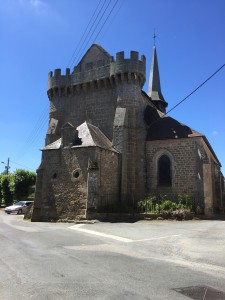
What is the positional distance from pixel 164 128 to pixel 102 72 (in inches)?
263

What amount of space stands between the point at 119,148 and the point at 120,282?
16862 millimetres

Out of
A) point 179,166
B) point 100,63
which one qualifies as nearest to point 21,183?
point 100,63

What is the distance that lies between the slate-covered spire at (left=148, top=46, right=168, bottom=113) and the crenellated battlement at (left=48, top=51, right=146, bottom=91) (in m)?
9.20

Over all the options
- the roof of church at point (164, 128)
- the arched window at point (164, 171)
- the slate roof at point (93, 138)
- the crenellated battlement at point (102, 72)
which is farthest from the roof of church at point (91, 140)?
the crenellated battlement at point (102, 72)

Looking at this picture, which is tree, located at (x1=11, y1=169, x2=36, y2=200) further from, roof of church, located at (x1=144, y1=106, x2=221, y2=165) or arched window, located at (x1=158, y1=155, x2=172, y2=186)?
arched window, located at (x1=158, y1=155, x2=172, y2=186)

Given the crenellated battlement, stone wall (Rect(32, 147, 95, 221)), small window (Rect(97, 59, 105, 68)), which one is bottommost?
stone wall (Rect(32, 147, 95, 221))

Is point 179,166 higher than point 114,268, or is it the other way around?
point 179,166

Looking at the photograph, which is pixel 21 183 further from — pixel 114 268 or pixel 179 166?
pixel 114 268

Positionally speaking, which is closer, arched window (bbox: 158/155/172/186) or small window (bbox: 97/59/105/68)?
arched window (bbox: 158/155/172/186)

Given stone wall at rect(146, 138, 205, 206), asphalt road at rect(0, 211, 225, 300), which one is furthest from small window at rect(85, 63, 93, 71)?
asphalt road at rect(0, 211, 225, 300)

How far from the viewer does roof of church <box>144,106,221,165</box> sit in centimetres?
2238

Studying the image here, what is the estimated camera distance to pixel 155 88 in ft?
114

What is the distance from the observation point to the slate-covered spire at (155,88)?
3325 cm

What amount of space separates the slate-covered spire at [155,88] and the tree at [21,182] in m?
18.0
